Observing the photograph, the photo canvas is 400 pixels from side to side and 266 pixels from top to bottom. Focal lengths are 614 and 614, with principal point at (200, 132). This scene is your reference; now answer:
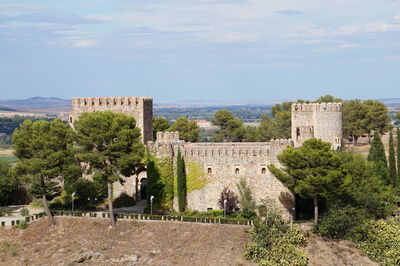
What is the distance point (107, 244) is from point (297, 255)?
13686 mm

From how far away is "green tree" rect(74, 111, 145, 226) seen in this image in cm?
4719

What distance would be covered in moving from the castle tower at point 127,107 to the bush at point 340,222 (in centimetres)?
1977

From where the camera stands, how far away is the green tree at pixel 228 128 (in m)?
81.5

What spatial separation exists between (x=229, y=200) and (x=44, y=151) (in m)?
15.4

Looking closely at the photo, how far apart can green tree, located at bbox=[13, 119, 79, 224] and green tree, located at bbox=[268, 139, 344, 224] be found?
17.1 meters

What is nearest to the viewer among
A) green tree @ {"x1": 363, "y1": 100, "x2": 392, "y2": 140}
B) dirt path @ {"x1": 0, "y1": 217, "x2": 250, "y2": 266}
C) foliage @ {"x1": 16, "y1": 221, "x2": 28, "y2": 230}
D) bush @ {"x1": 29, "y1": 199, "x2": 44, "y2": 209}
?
dirt path @ {"x1": 0, "y1": 217, "x2": 250, "y2": 266}

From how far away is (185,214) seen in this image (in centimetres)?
4944

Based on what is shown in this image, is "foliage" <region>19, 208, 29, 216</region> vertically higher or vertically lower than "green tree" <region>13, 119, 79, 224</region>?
lower

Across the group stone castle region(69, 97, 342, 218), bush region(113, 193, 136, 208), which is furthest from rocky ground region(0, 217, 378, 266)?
bush region(113, 193, 136, 208)

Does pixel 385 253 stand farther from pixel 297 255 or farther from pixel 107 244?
pixel 107 244

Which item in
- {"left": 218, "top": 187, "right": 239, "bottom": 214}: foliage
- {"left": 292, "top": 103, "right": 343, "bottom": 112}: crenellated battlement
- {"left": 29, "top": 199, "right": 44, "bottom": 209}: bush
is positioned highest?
{"left": 292, "top": 103, "right": 343, "bottom": 112}: crenellated battlement

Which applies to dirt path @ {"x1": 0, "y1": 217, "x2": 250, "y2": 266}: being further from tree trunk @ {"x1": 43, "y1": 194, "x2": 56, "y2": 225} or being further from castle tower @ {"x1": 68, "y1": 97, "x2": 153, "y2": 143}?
castle tower @ {"x1": 68, "y1": 97, "x2": 153, "y2": 143}

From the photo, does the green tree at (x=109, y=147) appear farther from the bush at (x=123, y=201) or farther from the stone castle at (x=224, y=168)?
the bush at (x=123, y=201)

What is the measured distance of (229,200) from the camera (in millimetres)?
50688
